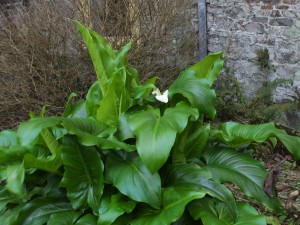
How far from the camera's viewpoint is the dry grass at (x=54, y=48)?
5.20 metres

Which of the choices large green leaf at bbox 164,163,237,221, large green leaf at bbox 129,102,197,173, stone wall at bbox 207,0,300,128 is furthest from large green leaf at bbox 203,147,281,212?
stone wall at bbox 207,0,300,128

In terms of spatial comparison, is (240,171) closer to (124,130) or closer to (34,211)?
(124,130)

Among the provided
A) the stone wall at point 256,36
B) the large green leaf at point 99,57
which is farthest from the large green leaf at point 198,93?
the stone wall at point 256,36

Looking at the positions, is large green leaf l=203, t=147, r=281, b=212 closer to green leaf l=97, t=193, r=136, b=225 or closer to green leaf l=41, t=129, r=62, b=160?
green leaf l=97, t=193, r=136, b=225

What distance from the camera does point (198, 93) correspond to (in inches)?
103

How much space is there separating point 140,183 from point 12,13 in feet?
13.5

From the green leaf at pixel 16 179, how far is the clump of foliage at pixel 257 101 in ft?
13.3

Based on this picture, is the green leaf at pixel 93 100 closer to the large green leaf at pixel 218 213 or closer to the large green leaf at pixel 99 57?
the large green leaf at pixel 99 57

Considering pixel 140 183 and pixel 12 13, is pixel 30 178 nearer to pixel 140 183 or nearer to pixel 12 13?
pixel 140 183

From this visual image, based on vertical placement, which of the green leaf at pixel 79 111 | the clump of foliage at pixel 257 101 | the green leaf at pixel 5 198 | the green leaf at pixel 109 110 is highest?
the green leaf at pixel 109 110

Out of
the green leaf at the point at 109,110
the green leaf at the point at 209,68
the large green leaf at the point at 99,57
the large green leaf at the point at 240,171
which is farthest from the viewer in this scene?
the green leaf at the point at 209,68

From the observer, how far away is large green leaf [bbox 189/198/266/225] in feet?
7.31

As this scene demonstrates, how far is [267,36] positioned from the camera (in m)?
6.02

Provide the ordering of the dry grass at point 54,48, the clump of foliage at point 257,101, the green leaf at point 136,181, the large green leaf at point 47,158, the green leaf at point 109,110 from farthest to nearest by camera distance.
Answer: the clump of foliage at point 257,101 < the dry grass at point 54,48 < the green leaf at point 109,110 < the large green leaf at point 47,158 < the green leaf at point 136,181
